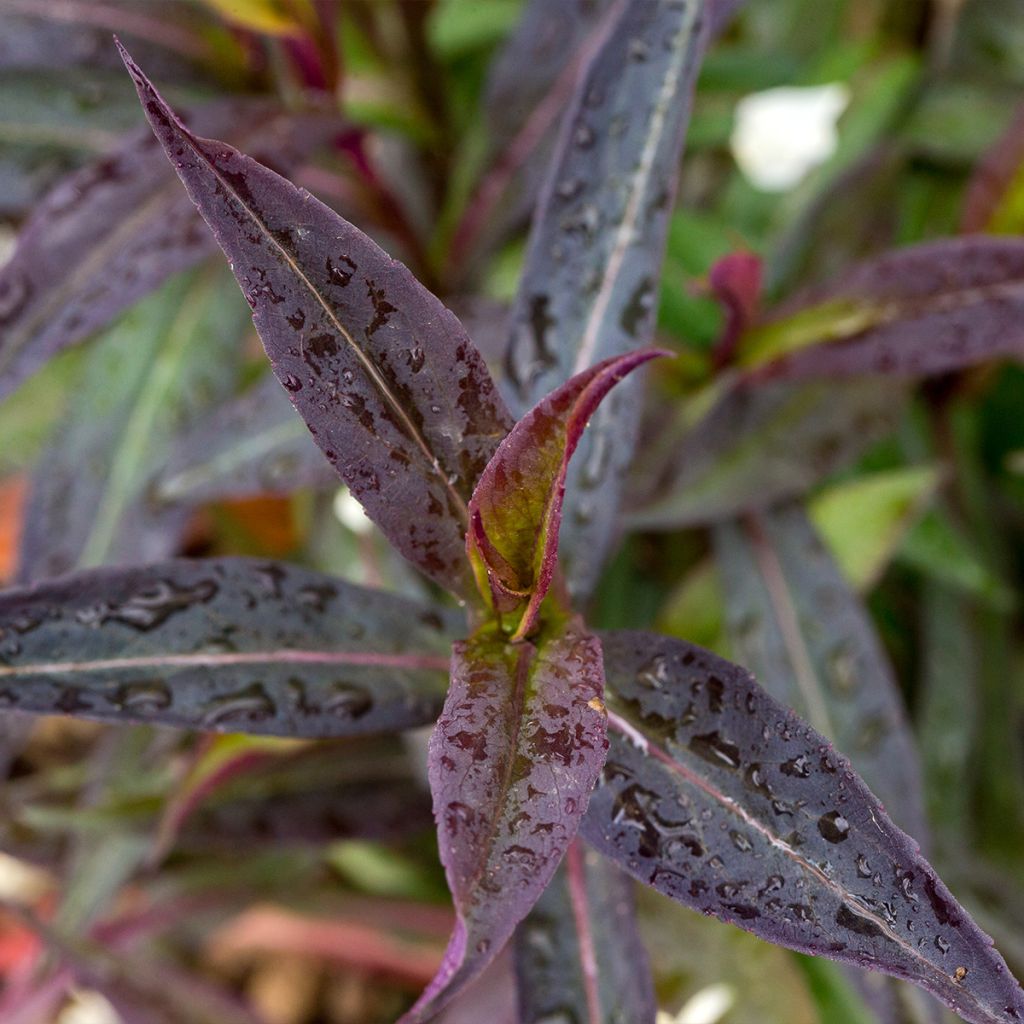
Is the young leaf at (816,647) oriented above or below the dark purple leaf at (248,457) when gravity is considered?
below

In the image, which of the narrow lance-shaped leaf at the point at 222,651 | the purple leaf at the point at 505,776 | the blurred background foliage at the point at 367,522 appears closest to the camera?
the purple leaf at the point at 505,776

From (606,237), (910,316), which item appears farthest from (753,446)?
(606,237)

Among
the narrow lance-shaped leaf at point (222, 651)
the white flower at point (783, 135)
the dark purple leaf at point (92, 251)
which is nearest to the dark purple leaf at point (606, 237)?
the narrow lance-shaped leaf at point (222, 651)

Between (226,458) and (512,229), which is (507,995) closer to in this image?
(226,458)

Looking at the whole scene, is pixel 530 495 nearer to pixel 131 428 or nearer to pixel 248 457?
pixel 248 457

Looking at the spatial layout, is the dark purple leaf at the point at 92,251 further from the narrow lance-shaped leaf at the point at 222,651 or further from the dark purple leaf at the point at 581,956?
the dark purple leaf at the point at 581,956

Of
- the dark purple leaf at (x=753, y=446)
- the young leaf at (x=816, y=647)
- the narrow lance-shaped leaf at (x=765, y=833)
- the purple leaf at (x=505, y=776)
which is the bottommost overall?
the young leaf at (x=816, y=647)
